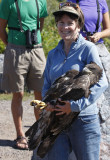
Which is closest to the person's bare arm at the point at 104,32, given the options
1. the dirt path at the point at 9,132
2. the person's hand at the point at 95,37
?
the person's hand at the point at 95,37

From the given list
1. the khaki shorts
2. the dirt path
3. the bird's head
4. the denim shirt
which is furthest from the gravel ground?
the bird's head

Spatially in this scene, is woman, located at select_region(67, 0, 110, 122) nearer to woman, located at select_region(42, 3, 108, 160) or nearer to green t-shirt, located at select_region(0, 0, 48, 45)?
green t-shirt, located at select_region(0, 0, 48, 45)

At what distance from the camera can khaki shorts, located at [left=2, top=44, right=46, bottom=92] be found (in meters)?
5.39

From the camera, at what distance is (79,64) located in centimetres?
326

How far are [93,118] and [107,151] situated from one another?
44.3 inches

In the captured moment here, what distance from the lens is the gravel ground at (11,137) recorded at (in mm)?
4328

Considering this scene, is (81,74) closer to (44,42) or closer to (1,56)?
(1,56)

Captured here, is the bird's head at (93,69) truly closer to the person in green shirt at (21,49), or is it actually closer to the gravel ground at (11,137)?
the gravel ground at (11,137)

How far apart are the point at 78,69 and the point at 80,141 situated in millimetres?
597

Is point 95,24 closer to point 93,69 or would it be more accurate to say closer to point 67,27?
point 67,27

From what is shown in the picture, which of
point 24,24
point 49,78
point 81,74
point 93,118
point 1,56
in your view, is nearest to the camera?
point 81,74

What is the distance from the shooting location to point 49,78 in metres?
→ 3.51

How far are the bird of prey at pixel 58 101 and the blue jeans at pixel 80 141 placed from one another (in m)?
0.08

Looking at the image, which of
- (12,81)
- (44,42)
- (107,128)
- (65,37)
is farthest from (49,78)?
(44,42)
